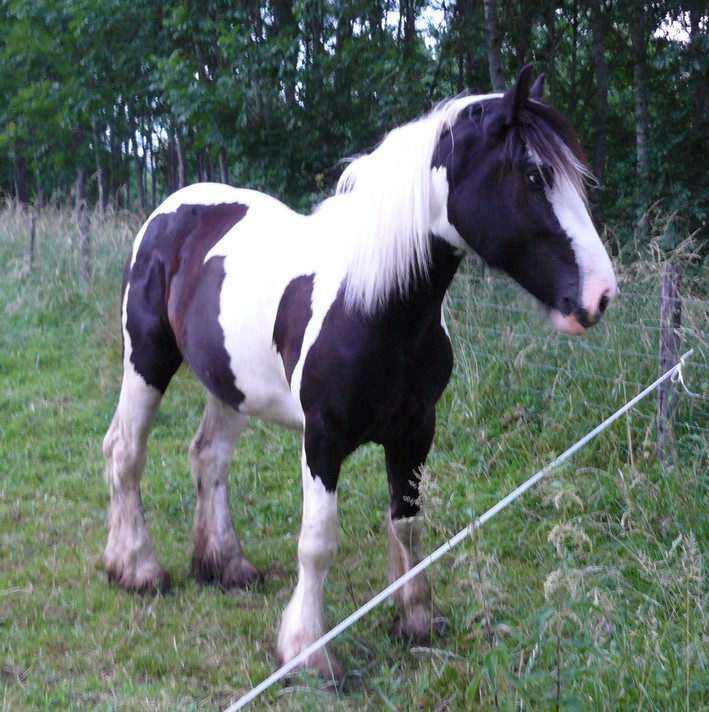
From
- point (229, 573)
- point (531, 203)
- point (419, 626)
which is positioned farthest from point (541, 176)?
point (229, 573)

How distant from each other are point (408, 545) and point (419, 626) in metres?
0.31

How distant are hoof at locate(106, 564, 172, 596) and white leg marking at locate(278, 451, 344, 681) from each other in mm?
950

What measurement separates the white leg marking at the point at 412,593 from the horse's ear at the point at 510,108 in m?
1.49

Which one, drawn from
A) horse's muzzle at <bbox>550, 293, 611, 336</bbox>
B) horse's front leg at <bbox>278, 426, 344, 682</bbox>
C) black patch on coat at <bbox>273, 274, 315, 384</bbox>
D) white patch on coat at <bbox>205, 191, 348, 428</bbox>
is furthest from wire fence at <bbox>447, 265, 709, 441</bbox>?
horse's muzzle at <bbox>550, 293, 611, 336</bbox>

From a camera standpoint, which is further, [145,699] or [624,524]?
[624,524]

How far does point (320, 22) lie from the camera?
974 cm

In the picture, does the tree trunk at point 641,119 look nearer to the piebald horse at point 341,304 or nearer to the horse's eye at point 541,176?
the piebald horse at point 341,304

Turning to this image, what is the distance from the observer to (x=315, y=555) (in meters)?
2.85

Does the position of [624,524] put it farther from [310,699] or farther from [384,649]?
[310,699]

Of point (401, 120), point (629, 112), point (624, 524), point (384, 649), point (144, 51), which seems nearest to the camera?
point (384, 649)

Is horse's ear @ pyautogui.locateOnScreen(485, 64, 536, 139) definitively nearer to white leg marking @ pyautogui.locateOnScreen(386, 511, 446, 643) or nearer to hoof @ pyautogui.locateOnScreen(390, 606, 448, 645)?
white leg marking @ pyautogui.locateOnScreen(386, 511, 446, 643)

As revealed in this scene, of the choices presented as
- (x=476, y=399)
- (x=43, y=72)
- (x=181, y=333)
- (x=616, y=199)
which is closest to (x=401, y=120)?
(x=616, y=199)

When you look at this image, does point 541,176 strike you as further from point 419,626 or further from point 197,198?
point 197,198

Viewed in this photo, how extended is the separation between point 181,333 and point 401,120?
5669 mm
